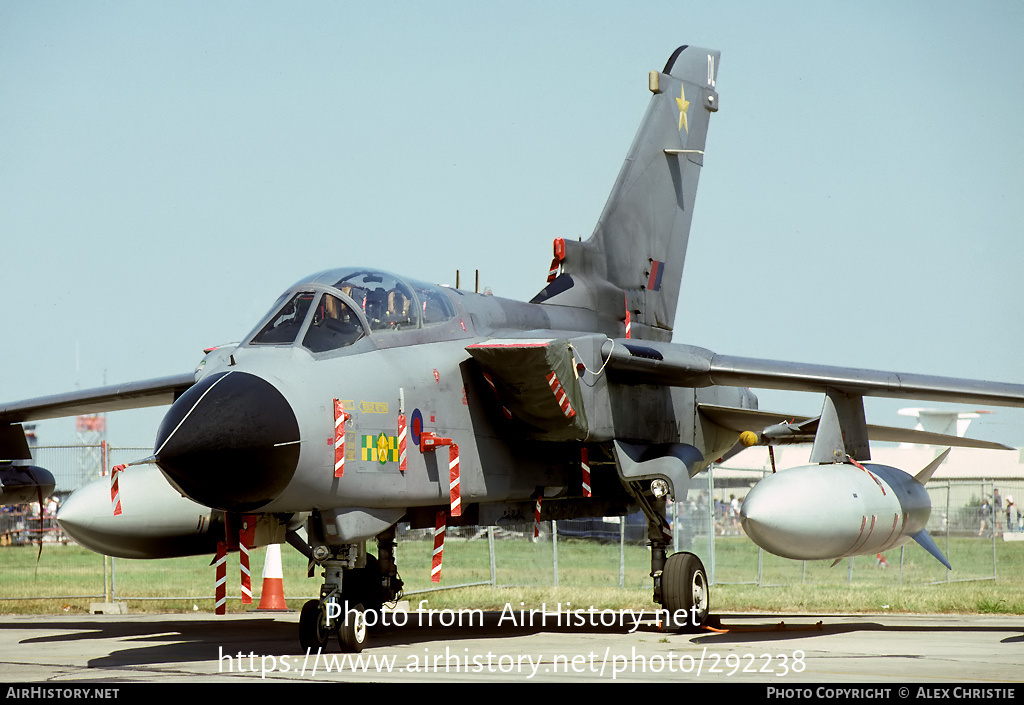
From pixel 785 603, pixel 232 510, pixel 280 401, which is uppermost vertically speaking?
pixel 280 401

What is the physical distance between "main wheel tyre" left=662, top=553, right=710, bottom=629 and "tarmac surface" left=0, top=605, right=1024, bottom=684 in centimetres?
23

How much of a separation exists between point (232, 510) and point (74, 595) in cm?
1060

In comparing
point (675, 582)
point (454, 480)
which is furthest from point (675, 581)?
point (454, 480)

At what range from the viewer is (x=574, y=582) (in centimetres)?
2073

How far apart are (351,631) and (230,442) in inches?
85.2

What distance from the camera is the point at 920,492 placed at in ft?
38.0

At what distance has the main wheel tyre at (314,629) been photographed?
31.8 feet

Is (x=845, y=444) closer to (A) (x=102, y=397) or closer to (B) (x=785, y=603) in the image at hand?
(B) (x=785, y=603)

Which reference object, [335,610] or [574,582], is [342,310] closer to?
[335,610]

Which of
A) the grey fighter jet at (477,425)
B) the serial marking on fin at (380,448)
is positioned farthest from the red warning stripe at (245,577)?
the serial marking on fin at (380,448)

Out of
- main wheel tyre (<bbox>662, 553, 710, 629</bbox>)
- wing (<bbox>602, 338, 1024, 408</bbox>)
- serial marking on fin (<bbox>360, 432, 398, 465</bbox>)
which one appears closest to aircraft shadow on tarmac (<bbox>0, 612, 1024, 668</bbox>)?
main wheel tyre (<bbox>662, 553, 710, 629</bbox>)

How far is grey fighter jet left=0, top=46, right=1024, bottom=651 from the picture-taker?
8.98 metres

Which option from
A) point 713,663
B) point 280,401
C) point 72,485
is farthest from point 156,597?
point 713,663

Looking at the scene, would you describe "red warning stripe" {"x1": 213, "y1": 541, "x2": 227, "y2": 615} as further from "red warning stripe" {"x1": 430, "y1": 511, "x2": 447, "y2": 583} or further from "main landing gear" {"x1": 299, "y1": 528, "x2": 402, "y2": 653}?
"red warning stripe" {"x1": 430, "y1": 511, "x2": 447, "y2": 583}
